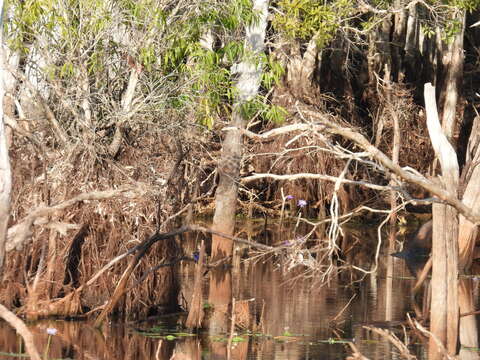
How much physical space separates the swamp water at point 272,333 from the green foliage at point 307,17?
515cm

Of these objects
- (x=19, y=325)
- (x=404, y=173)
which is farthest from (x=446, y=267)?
(x=19, y=325)

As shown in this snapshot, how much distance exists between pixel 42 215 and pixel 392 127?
2503 cm

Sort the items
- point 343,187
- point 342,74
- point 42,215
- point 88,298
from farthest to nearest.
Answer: point 342,74 < point 343,187 < point 88,298 < point 42,215

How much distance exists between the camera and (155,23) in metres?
16.5

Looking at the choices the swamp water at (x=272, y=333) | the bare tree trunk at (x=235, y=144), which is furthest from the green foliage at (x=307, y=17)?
the swamp water at (x=272, y=333)

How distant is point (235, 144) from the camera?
74.1ft

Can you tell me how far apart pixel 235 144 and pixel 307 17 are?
277 cm

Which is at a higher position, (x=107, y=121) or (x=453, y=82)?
(x=453, y=82)

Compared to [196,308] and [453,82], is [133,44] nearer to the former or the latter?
[196,308]

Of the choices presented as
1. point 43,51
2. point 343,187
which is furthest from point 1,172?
point 343,187

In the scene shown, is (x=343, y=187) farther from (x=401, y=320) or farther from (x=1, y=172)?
(x=1, y=172)

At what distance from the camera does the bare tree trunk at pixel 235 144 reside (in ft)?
69.2

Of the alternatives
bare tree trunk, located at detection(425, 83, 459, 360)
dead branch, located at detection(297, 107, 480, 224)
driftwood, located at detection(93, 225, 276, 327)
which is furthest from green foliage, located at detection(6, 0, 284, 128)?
bare tree trunk, located at detection(425, 83, 459, 360)

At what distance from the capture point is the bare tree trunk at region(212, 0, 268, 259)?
21078mm
